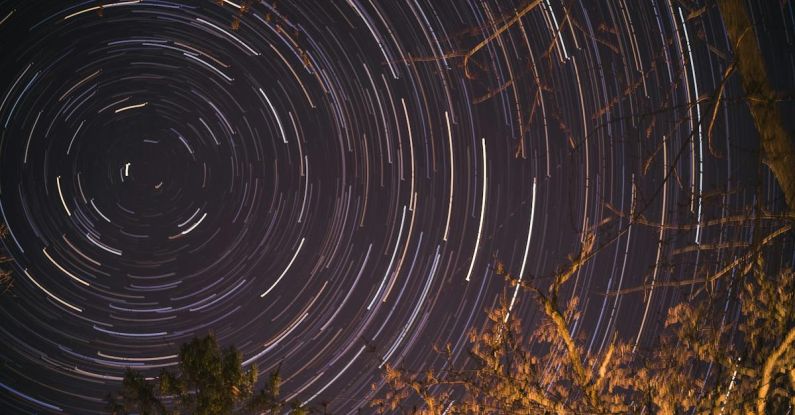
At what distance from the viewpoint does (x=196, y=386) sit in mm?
11359

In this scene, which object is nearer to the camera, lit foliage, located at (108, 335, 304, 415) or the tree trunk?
the tree trunk

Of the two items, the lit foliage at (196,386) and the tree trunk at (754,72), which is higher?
the tree trunk at (754,72)

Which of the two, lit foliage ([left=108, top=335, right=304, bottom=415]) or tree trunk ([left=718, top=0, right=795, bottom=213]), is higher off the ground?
tree trunk ([left=718, top=0, right=795, bottom=213])

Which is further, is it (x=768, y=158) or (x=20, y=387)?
(x=20, y=387)

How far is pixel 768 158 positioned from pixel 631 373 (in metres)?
10.0

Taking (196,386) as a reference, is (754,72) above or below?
above

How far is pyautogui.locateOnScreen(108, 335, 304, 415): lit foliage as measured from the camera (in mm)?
11156

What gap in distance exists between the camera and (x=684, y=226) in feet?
10.1

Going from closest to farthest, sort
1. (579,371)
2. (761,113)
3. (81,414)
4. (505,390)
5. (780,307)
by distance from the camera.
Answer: (761,113), (780,307), (579,371), (505,390), (81,414)

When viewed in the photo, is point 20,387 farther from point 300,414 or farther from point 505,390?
point 505,390

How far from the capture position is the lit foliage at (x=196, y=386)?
439 inches

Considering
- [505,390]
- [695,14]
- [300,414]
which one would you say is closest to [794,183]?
[695,14]

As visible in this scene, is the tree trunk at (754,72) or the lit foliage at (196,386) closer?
the tree trunk at (754,72)

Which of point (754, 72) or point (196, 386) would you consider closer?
point (754, 72)
